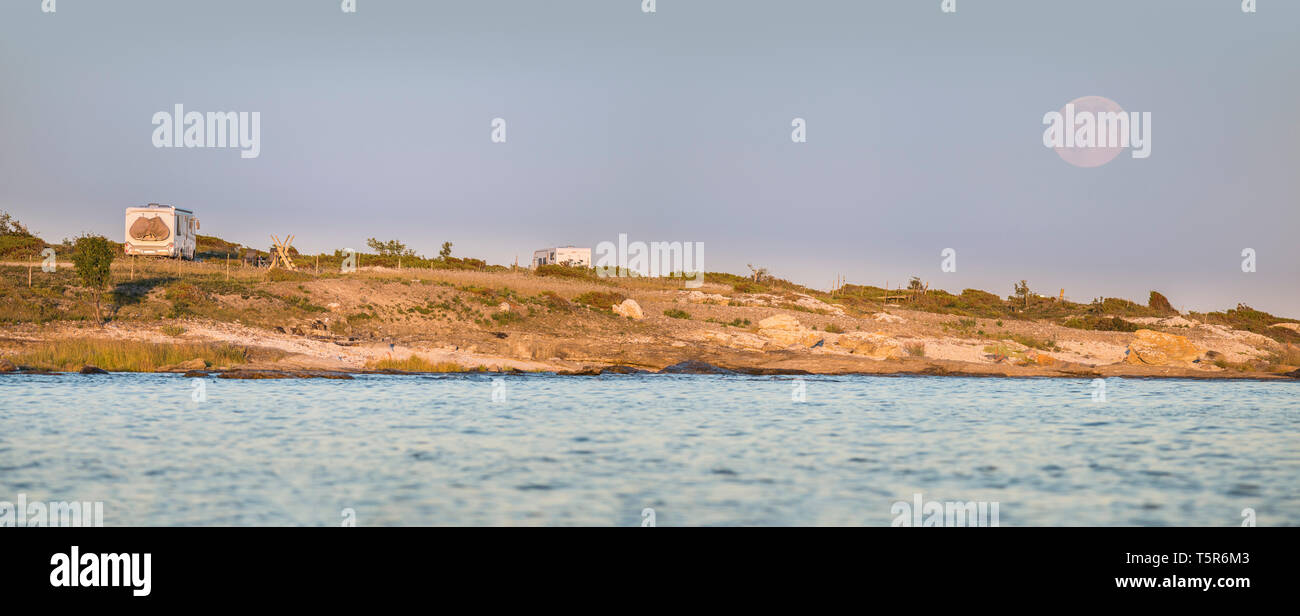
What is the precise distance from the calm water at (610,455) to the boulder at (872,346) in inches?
583

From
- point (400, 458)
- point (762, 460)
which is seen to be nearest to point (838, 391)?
point (762, 460)

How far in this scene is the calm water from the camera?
38.1 feet

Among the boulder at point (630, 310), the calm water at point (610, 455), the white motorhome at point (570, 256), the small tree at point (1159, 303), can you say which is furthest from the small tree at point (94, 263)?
the small tree at point (1159, 303)

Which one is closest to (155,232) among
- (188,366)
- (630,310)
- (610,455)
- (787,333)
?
(630,310)

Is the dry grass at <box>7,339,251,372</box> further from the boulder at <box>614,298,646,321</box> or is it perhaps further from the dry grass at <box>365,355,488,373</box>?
the boulder at <box>614,298,646,321</box>

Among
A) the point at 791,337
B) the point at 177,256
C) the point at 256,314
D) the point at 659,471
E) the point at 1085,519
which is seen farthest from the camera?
the point at 177,256

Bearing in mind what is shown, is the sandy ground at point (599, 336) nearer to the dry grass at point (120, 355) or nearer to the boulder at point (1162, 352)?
the boulder at point (1162, 352)

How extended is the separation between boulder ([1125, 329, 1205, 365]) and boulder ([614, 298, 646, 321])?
77.1 feet

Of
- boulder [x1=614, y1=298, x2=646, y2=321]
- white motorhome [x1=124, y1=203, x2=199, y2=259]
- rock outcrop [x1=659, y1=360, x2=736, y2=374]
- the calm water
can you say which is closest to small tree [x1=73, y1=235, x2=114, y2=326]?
the calm water

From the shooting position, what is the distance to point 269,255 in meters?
89.5

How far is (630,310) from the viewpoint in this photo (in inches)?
1935
